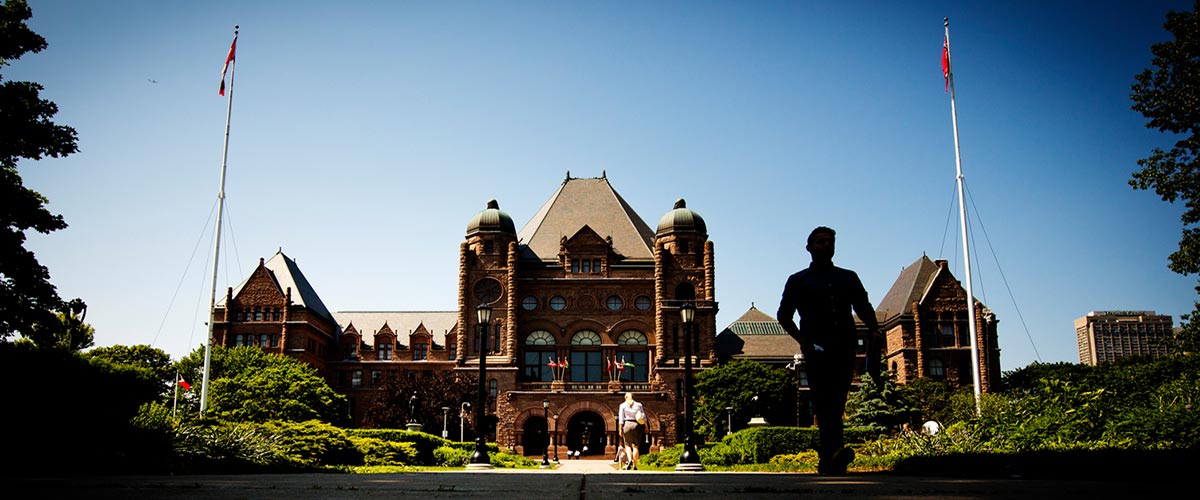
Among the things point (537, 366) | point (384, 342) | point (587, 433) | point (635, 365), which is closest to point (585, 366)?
point (537, 366)

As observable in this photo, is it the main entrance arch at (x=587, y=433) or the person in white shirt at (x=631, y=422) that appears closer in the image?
the person in white shirt at (x=631, y=422)

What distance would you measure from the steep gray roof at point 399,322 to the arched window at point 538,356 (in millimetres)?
14140

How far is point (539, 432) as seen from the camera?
62.8 m

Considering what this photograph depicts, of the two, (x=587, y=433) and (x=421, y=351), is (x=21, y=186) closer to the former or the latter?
(x=587, y=433)

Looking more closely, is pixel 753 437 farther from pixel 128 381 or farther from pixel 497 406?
pixel 497 406

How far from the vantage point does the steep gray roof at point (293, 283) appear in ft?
234

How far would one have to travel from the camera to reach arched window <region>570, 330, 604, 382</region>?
65.2m

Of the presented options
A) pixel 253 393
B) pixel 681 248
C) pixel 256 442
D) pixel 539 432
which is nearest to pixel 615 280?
pixel 681 248

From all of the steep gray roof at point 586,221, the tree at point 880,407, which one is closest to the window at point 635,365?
the steep gray roof at point 586,221

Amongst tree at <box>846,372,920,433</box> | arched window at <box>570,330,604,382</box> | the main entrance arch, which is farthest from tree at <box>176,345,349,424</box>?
tree at <box>846,372,920,433</box>

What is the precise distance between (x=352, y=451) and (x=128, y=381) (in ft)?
22.5

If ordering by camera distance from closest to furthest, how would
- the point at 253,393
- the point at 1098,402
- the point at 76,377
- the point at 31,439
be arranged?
the point at 31,439 < the point at 1098,402 < the point at 76,377 < the point at 253,393

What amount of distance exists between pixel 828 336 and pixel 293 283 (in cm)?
6849

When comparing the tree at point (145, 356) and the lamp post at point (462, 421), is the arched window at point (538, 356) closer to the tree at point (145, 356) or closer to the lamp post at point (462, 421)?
the lamp post at point (462, 421)
